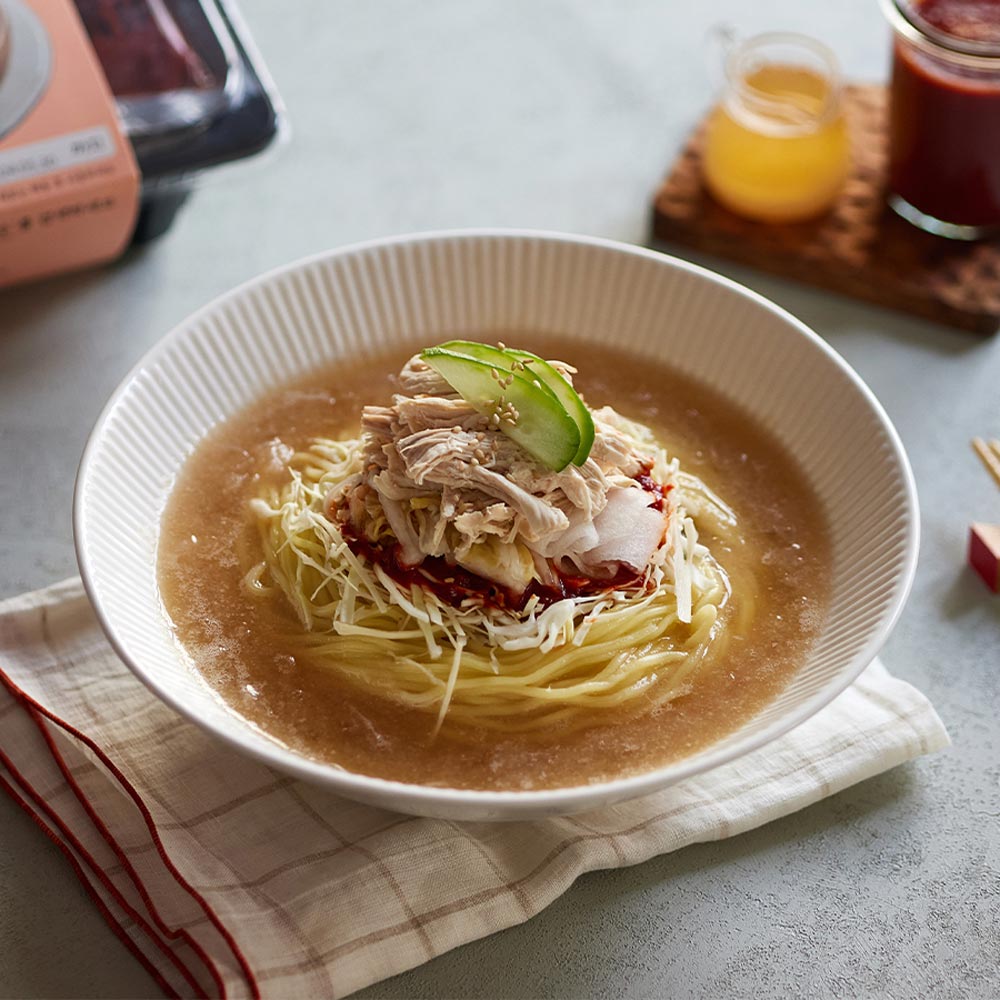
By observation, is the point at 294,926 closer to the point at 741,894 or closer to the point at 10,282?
the point at 741,894

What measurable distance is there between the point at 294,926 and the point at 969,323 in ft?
10.7

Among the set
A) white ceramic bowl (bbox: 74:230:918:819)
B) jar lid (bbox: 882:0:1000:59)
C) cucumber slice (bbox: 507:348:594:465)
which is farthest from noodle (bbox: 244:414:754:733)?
jar lid (bbox: 882:0:1000:59)

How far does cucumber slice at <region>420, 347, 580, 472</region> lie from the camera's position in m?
2.96

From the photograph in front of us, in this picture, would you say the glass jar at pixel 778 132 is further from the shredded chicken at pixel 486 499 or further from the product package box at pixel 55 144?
the product package box at pixel 55 144

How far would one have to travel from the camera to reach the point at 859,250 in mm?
4793

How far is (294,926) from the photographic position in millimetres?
2828

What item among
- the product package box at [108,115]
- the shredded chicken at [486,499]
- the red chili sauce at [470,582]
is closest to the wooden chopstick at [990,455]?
the shredded chicken at [486,499]

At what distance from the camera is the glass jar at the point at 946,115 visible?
440 cm

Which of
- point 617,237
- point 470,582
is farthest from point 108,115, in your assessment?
point 470,582

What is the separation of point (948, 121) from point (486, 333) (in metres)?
1.96

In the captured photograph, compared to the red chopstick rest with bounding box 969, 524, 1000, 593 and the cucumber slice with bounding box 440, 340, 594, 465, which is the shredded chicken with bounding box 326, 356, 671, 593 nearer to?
the cucumber slice with bounding box 440, 340, 594, 465

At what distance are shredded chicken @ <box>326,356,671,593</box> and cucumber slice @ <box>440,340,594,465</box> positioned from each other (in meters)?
0.08

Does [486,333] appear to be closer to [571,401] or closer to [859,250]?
[571,401]

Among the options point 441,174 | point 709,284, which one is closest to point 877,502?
point 709,284
